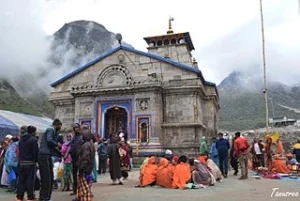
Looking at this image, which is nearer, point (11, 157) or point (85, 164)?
point (85, 164)

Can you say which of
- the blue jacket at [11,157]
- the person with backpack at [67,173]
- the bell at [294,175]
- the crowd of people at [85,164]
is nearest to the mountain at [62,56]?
the crowd of people at [85,164]

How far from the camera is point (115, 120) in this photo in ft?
64.3

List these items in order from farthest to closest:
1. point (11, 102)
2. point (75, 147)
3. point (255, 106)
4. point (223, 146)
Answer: point (255, 106), point (11, 102), point (223, 146), point (75, 147)

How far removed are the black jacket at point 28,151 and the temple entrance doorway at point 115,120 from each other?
12366mm

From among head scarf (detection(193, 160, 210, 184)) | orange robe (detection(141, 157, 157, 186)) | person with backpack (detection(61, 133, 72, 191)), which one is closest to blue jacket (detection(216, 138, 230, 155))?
head scarf (detection(193, 160, 210, 184))

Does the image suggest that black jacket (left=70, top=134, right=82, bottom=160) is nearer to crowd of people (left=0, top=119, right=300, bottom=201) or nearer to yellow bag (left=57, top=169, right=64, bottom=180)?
crowd of people (left=0, top=119, right=300, bottom=201)

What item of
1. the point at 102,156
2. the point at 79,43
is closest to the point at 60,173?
the point at 102,156

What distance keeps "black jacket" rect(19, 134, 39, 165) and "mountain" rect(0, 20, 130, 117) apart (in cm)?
4987

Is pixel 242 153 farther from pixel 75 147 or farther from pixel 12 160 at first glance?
pixel 12 160

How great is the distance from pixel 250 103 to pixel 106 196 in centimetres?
6151

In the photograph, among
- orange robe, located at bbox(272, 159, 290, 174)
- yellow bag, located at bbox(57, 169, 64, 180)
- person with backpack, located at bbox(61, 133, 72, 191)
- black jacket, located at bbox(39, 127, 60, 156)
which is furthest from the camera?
orange robe, located at bbox(272, 159, 290, 174)

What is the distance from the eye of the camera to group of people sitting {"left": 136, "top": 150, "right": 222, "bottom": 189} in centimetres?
899

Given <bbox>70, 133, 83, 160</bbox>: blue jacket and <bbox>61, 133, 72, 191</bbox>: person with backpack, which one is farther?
<bbox>61, 133, 72, 191</bbox>: person with backpack

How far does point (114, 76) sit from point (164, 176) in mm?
10980
